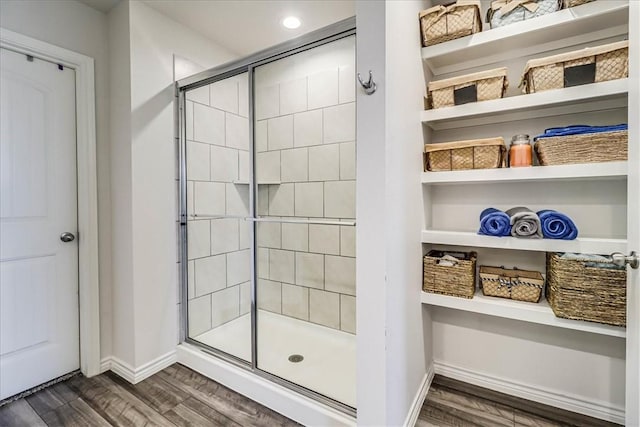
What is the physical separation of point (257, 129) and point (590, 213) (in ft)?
6.00

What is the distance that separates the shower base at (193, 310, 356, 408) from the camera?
175cm

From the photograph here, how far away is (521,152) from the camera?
1.52m

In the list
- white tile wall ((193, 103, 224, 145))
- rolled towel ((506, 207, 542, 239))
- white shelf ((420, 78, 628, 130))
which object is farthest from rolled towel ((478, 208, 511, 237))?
white tile wall ((193, 103, 224, 145))

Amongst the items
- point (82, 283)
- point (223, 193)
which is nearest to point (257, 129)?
point (223, 193)

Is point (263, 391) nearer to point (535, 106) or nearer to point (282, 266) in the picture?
point (282, 266)

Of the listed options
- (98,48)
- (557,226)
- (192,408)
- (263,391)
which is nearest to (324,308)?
(263,391)

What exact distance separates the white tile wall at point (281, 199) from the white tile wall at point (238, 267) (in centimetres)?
35

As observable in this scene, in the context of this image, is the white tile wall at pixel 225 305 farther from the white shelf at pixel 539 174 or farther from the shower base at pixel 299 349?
the white shelf at pixel 539 174

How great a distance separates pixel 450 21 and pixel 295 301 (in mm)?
2090

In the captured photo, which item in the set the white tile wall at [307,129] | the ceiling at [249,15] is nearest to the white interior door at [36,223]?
the ceiling at [249,15]

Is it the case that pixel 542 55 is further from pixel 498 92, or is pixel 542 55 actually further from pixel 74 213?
pixel 74 213

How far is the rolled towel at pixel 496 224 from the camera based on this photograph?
1.53 metres

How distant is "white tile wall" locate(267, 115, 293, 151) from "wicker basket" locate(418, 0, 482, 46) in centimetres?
105

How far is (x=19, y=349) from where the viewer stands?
70.6 inches
